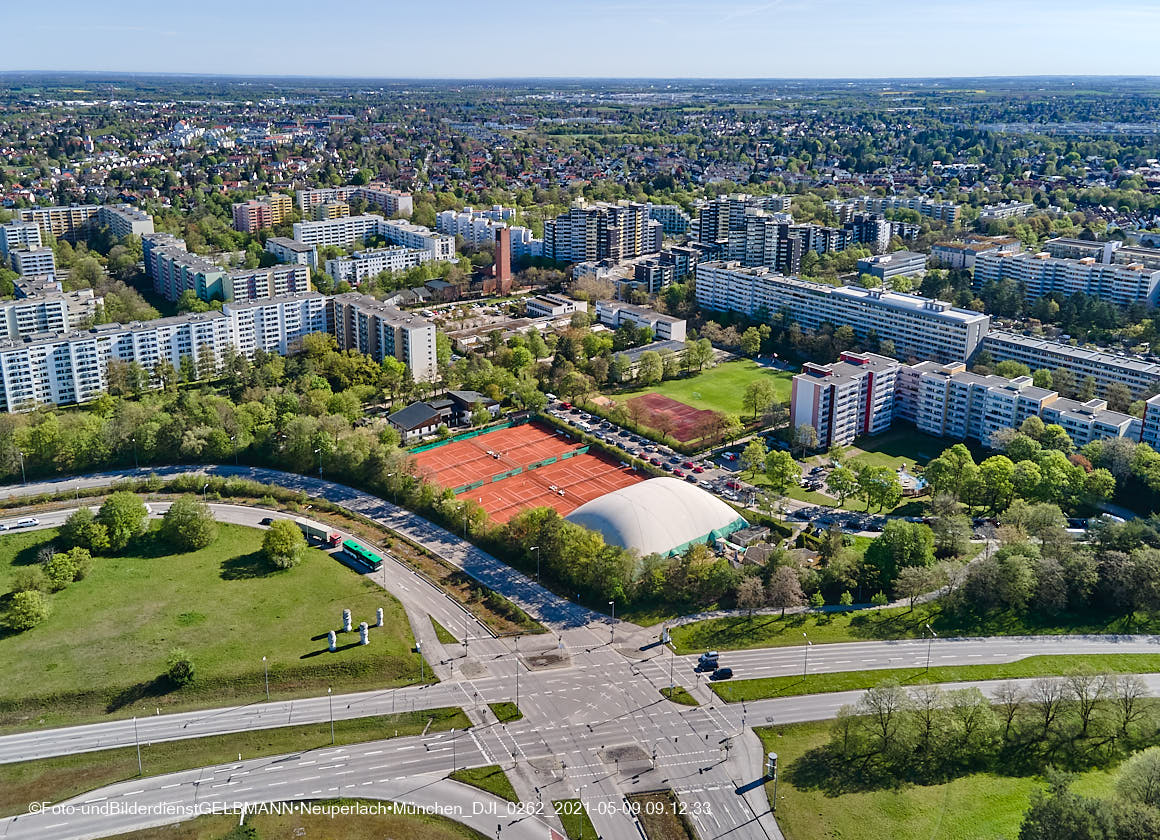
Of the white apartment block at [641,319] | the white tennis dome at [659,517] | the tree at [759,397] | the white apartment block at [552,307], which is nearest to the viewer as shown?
the white tennis dome at [659,517]

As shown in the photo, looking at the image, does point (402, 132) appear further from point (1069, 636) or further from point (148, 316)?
point (1069, 636)

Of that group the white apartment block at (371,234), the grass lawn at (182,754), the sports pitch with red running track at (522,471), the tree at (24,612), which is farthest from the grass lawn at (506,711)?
the white apartment block at (371,234)

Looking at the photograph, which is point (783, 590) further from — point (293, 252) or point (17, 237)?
point (17, 237)

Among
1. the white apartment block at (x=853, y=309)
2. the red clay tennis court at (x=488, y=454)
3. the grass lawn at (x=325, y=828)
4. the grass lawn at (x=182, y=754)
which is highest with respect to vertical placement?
the white apartment block at (x=853, y=309)

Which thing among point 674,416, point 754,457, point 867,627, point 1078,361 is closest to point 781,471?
point 754,457

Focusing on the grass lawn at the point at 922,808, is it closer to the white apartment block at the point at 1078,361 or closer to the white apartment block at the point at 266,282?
the white apartment block at the point at 1078,361

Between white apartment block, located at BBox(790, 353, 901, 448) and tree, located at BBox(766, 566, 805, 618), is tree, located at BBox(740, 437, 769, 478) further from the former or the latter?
tree, located at BBox(766, 566, 805, 618)
